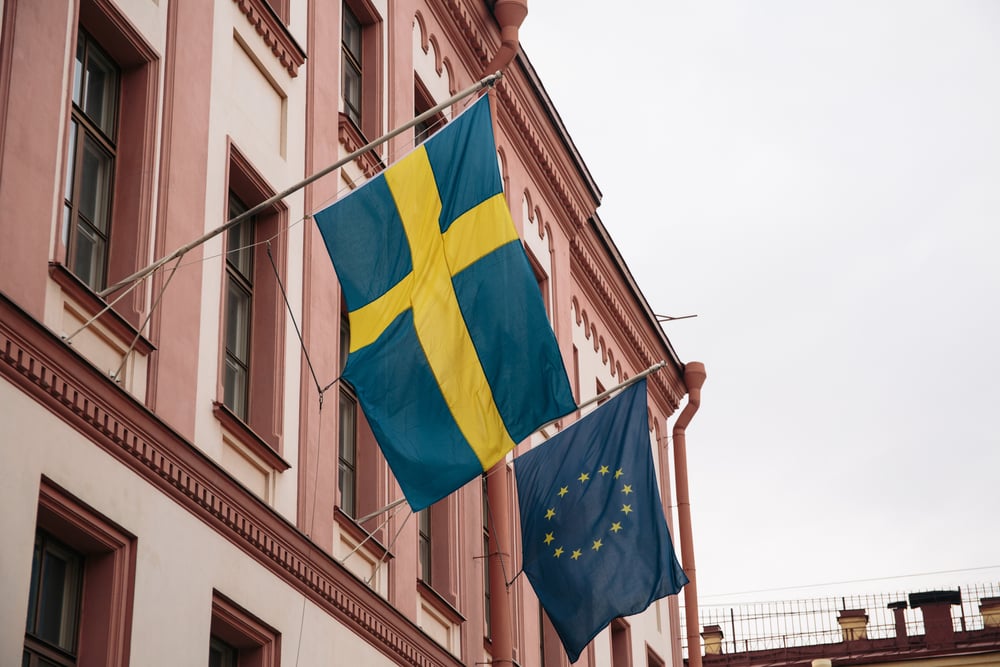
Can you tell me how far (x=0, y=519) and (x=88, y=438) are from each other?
122cm

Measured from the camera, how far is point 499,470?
64.3 feet

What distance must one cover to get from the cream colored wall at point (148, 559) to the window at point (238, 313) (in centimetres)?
176

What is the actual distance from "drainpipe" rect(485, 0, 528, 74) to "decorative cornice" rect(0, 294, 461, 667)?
8.61 m

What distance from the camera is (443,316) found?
44.2 ft

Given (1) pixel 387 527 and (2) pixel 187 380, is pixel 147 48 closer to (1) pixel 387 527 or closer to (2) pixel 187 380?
(2) pixel 187 380

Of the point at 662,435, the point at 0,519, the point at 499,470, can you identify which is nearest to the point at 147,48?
the point at 0,519

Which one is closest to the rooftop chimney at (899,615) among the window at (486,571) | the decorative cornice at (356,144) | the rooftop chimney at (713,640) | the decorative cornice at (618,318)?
the rooftop chimney at (713,640)

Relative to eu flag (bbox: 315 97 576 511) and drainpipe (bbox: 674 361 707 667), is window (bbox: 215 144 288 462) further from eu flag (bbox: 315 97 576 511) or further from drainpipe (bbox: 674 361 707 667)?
drainpipe (bbox: 674 361 707 667)

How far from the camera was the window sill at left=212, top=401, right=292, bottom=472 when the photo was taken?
13.9 m

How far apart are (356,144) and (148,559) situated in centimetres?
695

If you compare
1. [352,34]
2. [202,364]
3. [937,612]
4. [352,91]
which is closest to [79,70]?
[202,364]

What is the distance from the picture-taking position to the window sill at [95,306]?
1191 centimetres

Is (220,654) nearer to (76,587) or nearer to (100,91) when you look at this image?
(76,587)

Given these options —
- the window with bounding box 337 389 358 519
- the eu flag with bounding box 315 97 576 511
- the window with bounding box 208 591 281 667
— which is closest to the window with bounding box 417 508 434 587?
the window with bounding box 337 389 358 519
